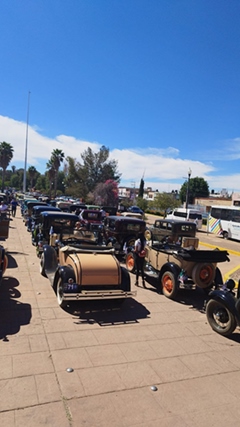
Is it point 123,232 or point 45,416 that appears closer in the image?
point 45,416

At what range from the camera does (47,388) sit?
3.68 metres

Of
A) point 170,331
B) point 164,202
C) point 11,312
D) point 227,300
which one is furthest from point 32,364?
point 164,202

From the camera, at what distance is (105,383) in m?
3.87

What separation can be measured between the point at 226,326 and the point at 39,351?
3.50 m

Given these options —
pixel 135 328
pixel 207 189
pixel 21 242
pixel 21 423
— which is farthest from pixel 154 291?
pixel 207 189

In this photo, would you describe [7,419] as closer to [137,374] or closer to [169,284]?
[137,374]

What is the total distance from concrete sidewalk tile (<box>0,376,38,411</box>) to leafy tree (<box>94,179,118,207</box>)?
39.2m

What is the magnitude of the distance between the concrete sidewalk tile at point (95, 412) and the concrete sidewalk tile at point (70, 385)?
0.33ft

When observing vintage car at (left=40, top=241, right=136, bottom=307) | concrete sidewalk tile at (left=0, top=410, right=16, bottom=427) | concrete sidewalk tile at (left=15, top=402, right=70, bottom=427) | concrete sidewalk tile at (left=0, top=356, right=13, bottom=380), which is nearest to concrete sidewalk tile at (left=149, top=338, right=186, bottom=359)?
vintage car at (left=40, top=241, right=136, bottom=307)

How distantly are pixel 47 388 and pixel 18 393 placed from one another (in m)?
0.34

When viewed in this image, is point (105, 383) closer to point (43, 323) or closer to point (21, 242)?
point (43, 323)

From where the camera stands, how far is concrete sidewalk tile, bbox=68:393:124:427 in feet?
10.4

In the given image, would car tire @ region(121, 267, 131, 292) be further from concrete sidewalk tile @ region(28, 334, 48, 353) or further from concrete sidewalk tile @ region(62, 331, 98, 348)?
concrete sidewalk tile @ region(28, 334, 48, 353)

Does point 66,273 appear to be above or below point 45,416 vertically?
above
